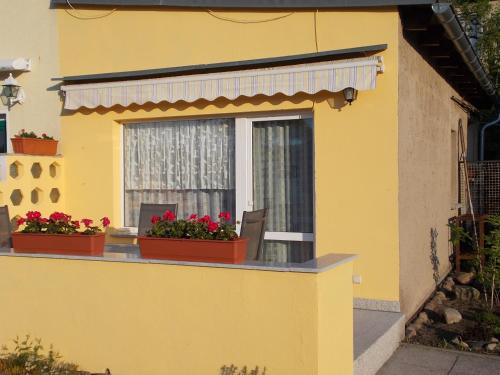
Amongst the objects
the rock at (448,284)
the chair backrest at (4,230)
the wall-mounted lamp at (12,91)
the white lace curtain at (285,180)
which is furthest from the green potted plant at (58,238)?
the rock at (448,284)

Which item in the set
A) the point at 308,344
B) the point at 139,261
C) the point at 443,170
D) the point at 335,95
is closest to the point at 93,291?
the point at 139,261

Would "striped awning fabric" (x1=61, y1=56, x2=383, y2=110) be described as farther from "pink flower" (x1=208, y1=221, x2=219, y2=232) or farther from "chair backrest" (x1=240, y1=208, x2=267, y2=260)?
"pink flower" (x1=208, y1=221, x2=219, y2=232)

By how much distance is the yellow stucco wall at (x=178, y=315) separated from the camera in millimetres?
5043

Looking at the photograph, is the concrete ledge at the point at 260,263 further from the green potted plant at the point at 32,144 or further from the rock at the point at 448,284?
the rock at the point at 448,284

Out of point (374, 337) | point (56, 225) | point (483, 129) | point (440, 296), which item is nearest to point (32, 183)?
point (56, 225)

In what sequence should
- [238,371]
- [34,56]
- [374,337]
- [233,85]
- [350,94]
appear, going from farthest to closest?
1. [34,56]
2. [233,85]
3. [350,94]
4. [374,337]
5. [238,371]

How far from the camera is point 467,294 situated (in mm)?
9336

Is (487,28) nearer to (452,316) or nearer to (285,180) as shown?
(285,180)

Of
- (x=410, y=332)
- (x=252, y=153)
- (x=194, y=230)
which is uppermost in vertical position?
(x=252, y=153)

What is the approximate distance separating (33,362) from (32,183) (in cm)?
379

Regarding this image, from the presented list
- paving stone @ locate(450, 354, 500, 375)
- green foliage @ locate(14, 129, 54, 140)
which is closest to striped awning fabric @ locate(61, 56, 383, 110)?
green foliage @ locate(14, 129, 54, 140)

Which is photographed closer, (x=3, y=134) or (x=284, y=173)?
(x=284, y=173)

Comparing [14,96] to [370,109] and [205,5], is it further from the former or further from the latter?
[370,109]

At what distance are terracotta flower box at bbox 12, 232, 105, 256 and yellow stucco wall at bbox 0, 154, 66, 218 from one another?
2665 millimetres
